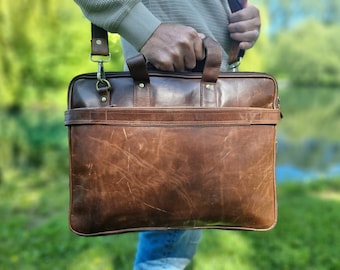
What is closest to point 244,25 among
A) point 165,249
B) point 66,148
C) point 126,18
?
point 126,18

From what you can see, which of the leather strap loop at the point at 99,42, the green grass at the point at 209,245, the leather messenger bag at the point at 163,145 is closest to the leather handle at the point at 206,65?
the leather messenger bag at the point at 163,145

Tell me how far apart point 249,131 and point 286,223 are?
207 centimetres

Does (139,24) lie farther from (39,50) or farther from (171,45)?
(39,50)

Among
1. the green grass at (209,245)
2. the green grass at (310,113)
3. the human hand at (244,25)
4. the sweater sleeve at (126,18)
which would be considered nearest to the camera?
the sweater sleeve at (126,18)

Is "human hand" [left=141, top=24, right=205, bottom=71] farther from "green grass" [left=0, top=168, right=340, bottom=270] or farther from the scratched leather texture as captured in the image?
"green grass" [left=0, top=168, right=340, bottom=270]

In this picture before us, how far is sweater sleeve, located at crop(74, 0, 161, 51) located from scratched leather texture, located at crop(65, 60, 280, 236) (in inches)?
3.7

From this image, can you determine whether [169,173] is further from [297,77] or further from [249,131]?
[297,77]

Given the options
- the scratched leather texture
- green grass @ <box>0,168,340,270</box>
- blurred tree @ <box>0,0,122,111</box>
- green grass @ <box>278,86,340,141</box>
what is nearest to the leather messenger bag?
the scratched leather texture

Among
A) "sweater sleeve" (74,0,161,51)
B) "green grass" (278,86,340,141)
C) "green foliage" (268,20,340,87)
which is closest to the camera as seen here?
"sweater sleeve" (74,0,161,51)

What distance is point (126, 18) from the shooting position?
2.87ft

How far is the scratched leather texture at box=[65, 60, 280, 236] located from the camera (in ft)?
2.94

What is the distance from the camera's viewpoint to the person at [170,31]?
0.88 metres

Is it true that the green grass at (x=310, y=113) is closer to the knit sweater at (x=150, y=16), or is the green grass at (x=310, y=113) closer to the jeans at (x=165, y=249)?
the jeans at (x=165, y=249)

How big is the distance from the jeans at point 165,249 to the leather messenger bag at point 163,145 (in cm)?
21
